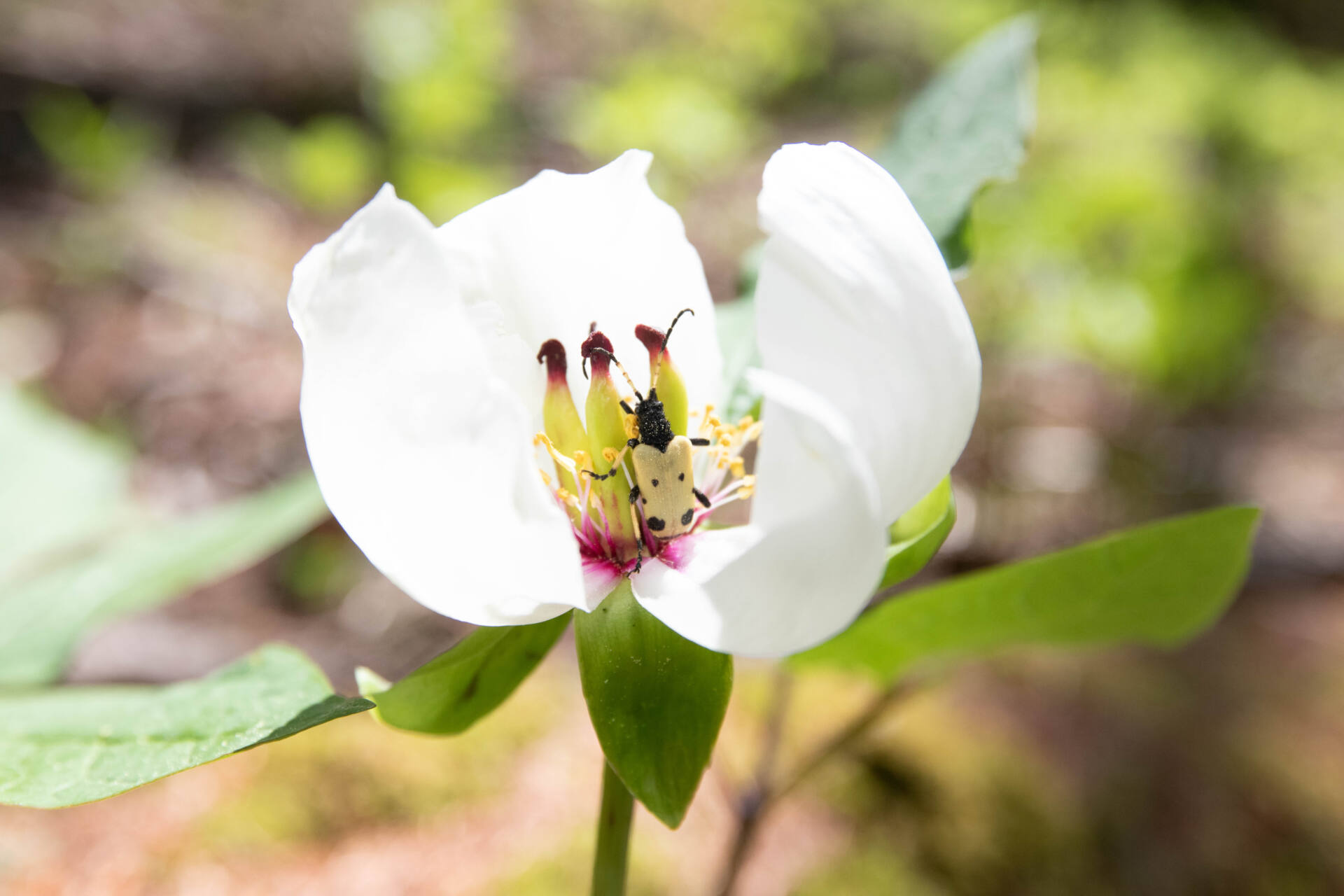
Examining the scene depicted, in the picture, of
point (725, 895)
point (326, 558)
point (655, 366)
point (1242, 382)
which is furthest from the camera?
point (1242, 382)

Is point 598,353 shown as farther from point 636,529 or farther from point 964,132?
point 964,132

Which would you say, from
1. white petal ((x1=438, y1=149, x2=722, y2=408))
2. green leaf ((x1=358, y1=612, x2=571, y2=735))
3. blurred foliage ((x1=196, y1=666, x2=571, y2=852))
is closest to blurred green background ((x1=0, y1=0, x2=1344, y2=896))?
blurred foliage ((x1=196, y1=666, x2=571, y2=852))

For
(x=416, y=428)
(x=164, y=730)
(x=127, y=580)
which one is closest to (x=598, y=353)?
(x=416, y=428)

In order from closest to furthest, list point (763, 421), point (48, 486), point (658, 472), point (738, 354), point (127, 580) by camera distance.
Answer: point (763, 421), point (658, 472), point (738, 354), point (127, 580), point (48, 486)

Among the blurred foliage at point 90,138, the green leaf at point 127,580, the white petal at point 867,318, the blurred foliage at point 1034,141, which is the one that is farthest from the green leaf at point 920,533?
the blurred foliage at point 90,138

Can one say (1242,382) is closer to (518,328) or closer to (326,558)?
(326,558)

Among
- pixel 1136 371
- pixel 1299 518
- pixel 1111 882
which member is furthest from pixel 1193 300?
pixel 1111 882
